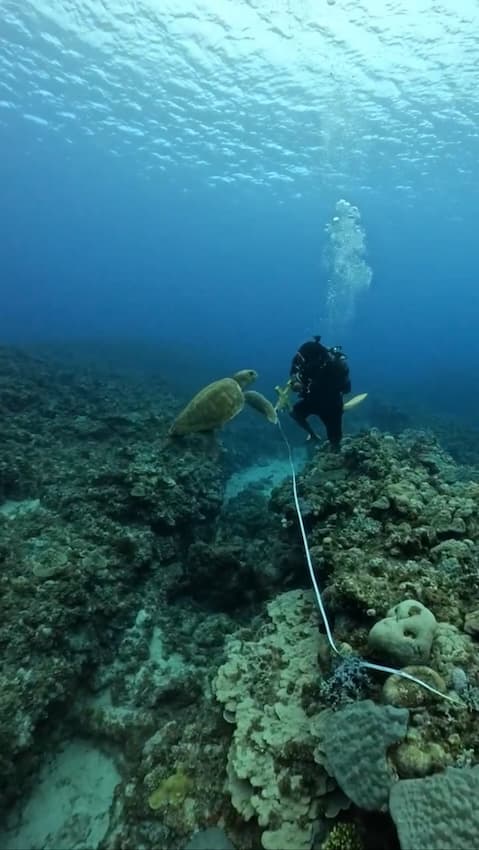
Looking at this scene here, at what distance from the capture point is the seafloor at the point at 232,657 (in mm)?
2791

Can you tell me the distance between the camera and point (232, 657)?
4.48 metres

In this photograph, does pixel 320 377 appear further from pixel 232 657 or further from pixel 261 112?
pixel 261 112

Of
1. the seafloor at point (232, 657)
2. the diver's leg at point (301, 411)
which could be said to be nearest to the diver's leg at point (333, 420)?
the diver's leg at point (301, 411)

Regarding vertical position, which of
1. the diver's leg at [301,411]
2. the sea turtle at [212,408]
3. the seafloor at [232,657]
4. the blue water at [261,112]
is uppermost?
the blue water at [261,112]

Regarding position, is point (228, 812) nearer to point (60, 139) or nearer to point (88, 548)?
point (88, 548)

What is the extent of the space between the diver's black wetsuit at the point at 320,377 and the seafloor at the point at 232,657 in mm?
934

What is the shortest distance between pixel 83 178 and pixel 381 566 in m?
60.8

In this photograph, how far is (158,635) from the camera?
5957mm

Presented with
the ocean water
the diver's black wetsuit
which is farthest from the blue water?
the diver's black wetsuit

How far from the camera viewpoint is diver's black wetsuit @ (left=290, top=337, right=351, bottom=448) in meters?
7.41

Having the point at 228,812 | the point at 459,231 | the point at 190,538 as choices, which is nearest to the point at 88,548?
A: the point at 190,538

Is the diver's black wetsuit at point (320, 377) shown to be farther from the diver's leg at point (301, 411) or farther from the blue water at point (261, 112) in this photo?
the blue water at point (261, 112)

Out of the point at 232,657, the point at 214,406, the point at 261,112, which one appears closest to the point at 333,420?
the point at 214,406

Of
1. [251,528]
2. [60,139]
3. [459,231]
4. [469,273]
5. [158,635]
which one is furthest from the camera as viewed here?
[469,273]
